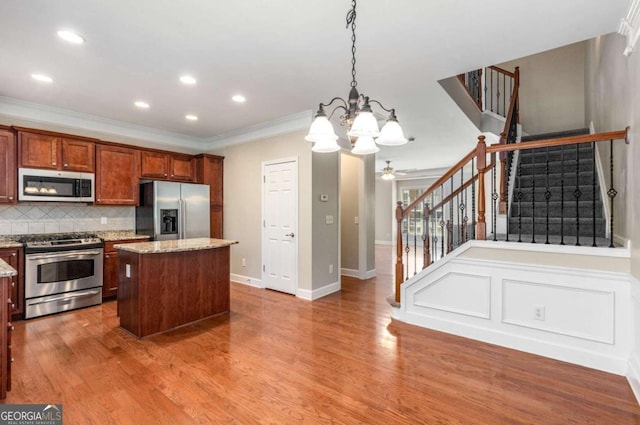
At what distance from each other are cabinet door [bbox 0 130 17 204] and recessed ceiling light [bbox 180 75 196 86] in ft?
7.85

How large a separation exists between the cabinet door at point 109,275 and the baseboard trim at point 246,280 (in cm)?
182

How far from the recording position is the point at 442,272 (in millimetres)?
3334

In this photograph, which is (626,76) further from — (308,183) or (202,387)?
(202,387)

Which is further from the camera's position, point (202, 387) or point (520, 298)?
point (520, 298)

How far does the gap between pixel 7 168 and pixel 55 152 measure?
520mm

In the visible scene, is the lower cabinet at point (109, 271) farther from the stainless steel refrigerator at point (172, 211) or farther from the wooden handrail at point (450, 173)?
the wooden handrail at point (450, 173)

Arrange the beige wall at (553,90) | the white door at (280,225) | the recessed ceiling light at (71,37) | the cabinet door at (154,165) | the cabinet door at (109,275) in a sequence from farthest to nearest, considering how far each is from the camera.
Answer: the beige wall at (553,90) → the cabinet door at (154,165) → the white door at (280,225) → the cabinet door at (109,275) → the recessed ceiling light at (71,37)

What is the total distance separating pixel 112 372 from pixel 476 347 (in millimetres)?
3146

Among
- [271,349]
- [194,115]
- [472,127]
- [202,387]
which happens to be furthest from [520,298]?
[194,115]

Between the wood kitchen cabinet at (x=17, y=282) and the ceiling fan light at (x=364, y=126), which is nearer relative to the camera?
the ceiling fan light at (x=364, y=126)

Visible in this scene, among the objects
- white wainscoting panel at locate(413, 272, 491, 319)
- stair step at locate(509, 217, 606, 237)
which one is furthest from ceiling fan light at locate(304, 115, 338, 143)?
stair step at locate(509, 217, 606, 237)

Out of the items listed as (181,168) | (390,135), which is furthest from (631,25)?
(181,168)

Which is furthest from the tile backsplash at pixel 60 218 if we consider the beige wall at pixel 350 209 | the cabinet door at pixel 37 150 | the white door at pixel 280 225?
the beige wall at pixel 350 209

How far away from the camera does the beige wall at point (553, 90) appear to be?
5.57 m
